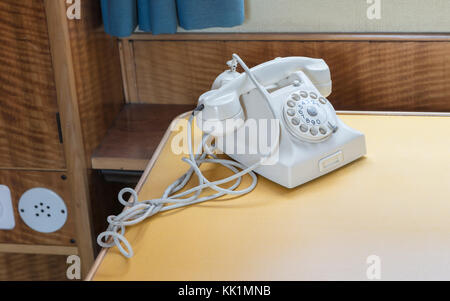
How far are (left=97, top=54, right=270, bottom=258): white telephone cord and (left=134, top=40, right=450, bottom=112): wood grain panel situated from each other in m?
0.44

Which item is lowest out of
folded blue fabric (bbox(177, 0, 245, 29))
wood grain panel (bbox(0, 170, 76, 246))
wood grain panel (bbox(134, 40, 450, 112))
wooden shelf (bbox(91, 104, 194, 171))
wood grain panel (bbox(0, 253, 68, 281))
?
wood grain panel (bbox(0, 253, 68, 281))

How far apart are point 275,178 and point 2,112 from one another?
A: 2.34 ft

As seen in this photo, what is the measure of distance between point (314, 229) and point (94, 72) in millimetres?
751

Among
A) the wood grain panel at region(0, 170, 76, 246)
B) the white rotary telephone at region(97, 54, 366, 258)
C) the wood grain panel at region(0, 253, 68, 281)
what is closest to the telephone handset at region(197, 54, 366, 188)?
the white rotary telephone at region(97, 54, 366, 258)

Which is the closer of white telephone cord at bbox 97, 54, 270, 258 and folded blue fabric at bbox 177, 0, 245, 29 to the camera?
white telephone cord at bbox 97, 54, 270, 258

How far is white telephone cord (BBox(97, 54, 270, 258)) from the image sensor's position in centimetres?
98

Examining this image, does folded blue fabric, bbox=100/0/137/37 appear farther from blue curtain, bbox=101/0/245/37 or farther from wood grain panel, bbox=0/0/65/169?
wood grain panel, bbox=0/0/65/169

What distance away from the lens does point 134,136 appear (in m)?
1.52

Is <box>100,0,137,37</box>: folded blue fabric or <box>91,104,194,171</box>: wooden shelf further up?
<box>100,0,137,37</box>: folded blue fabric

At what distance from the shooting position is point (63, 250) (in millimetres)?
1537

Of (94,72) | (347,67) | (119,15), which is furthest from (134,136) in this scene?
(347,67)

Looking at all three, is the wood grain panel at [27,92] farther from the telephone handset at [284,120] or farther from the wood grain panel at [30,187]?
the telephone handset at [284,120]

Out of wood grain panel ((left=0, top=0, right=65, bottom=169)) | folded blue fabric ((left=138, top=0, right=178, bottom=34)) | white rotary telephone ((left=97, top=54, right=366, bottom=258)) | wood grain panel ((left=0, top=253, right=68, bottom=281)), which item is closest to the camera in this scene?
white rotary telephone ((left=97, top=54, right=366, bottom=258))

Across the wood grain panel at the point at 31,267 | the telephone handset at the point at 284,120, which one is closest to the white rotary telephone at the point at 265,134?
the telephone handset at the point at 284,120
